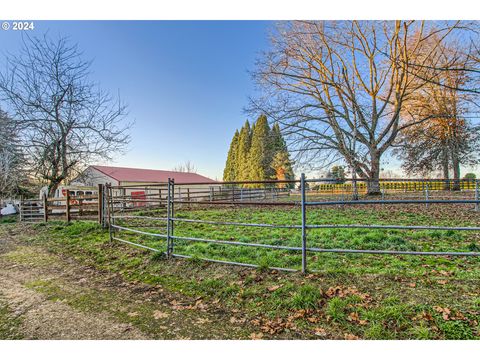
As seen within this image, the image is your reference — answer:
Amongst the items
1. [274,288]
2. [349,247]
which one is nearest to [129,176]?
[349,247]

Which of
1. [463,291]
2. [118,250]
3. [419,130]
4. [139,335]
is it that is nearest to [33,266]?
[118,250]

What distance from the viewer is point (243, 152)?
25.4 meters

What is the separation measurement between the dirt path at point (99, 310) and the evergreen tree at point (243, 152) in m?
21.4

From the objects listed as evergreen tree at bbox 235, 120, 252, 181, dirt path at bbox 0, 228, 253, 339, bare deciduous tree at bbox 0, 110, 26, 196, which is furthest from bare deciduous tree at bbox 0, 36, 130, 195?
evergreen tree at bbox 235, 120, 252, 181

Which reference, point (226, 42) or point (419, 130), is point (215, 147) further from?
point (419, 130)

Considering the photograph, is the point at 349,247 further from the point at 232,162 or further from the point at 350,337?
the point at 232,162

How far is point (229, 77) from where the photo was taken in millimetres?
4574

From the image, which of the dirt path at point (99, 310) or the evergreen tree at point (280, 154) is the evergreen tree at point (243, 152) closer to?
the evergreen tree at point (280, 154)

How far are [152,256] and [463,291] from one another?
353 centimetres

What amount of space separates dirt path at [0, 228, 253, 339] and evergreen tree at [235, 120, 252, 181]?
21.4m

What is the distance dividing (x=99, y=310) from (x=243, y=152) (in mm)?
23532

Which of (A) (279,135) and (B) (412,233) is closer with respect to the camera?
(B) (412,233)

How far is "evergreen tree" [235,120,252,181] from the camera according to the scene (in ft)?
80.8

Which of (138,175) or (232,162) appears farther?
(232,162)
